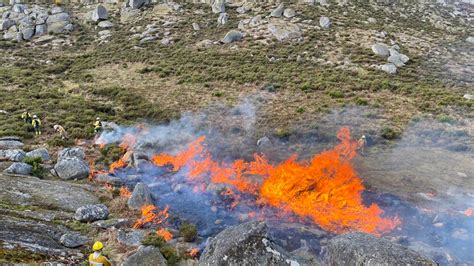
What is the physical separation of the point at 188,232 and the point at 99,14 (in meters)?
55.7

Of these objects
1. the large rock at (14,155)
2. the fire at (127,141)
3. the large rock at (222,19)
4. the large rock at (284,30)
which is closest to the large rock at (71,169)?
the large rock at (14,155)

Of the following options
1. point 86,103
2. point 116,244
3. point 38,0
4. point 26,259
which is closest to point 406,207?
point 116,244

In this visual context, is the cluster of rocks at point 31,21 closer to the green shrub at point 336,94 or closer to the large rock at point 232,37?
the large rock at point 232,37

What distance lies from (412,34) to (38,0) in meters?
60.1

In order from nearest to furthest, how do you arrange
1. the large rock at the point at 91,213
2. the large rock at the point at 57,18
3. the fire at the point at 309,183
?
the large rock at the point at 91,213 → the fire at the point at 309,183 → the large rock at the point at 57,18

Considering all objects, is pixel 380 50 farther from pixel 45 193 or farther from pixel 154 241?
pixel 45 193

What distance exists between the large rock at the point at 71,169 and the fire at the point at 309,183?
166 inches

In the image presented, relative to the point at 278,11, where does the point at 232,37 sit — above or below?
below

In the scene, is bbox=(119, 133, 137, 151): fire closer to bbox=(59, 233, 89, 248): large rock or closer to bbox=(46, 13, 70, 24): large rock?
bbox=(59, 233, 89, 248): large rock

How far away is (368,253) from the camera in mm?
12203

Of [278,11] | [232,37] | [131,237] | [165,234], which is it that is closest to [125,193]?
[131,237]

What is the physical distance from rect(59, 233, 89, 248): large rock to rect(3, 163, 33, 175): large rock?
7583 millimetres

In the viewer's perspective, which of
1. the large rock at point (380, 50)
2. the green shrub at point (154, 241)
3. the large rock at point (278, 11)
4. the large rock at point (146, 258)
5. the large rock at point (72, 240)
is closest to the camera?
the large rock at point (146, 258)

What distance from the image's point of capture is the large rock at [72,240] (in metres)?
15.1
